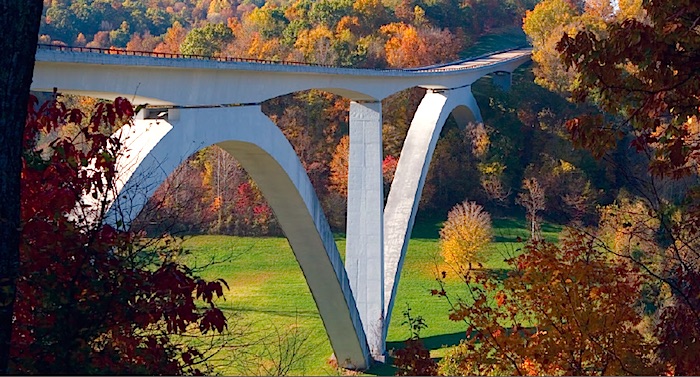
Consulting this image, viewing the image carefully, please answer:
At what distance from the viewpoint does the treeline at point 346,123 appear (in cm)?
3831

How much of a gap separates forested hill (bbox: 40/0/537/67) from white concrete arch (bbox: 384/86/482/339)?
A: 12887 millimetres

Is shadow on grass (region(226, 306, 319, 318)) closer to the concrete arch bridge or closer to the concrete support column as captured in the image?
the concrete arch bridge

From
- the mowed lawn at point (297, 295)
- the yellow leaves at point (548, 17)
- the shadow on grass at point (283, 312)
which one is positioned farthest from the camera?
the yellow leaves at point (548, 17)

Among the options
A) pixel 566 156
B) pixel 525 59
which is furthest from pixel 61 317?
pixel 525 59

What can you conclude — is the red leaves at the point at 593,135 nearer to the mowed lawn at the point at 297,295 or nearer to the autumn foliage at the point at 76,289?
the autumn foliage at the point at 76,289

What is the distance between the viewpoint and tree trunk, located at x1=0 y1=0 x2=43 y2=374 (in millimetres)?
4938

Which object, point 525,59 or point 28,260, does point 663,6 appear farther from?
point 525,59

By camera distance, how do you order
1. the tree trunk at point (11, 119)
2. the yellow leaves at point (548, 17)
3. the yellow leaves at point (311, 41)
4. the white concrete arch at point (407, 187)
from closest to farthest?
the tree trunk at point (11, 119)
the white concrete arch at point (407, 187)
the yellow leaves at point (311, 41)
the yellow leaves at point (548, 17)

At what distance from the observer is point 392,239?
26953 millimetres

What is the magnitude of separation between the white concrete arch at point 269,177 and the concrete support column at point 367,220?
1.34 metres

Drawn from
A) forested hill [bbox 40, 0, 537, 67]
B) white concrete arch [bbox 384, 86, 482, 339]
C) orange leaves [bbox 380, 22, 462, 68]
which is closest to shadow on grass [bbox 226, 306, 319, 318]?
white concrete arch [bbox 384, 86, 482, 339]

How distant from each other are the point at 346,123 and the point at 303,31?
556 centimetres

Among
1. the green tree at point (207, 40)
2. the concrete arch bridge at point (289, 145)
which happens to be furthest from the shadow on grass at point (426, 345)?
the green tree at point (207, 40)

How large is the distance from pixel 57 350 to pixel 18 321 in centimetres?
31
